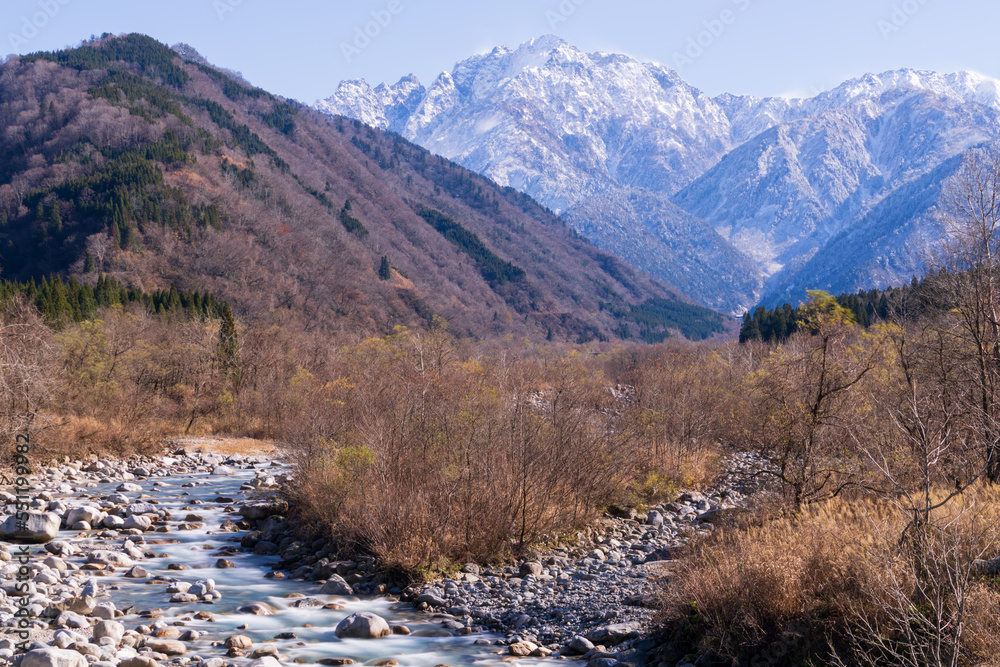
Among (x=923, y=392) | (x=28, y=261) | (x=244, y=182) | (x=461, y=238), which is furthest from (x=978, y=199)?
(x=461, y=238)

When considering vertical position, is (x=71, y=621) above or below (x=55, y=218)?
below

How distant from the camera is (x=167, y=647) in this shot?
8953mm

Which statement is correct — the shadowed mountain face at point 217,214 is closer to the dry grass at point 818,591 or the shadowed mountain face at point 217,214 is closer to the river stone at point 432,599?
the river stone at point 432,599

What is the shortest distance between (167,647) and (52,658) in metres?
1.75

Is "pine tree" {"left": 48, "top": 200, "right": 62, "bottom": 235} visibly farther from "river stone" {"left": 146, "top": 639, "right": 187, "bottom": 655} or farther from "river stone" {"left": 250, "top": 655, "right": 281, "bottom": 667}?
"river stone" {"left": 250, "top": 655, "right": 281, "bottom": 667}

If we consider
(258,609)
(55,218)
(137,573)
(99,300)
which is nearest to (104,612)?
(258,609)

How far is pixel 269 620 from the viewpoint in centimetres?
1076

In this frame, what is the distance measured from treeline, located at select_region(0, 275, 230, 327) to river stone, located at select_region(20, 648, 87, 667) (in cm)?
4550

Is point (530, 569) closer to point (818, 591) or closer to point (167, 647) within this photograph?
point (818, 591)

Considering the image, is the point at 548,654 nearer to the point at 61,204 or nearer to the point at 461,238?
the point at 61,204

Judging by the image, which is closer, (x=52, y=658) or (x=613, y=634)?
(x=52, y=658)

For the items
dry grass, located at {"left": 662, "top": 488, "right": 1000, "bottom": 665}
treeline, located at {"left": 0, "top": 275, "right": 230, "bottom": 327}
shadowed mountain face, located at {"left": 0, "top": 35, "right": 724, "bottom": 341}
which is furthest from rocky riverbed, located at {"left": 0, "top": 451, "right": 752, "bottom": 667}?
shadowed mountain face, located at {"left": 0, "top": 35, "right": 724, "bottom": 341}

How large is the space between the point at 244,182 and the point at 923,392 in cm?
11537

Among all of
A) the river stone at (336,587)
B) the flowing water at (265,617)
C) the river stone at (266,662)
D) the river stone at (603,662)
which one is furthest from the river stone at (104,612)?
the river stone at (603,662)
